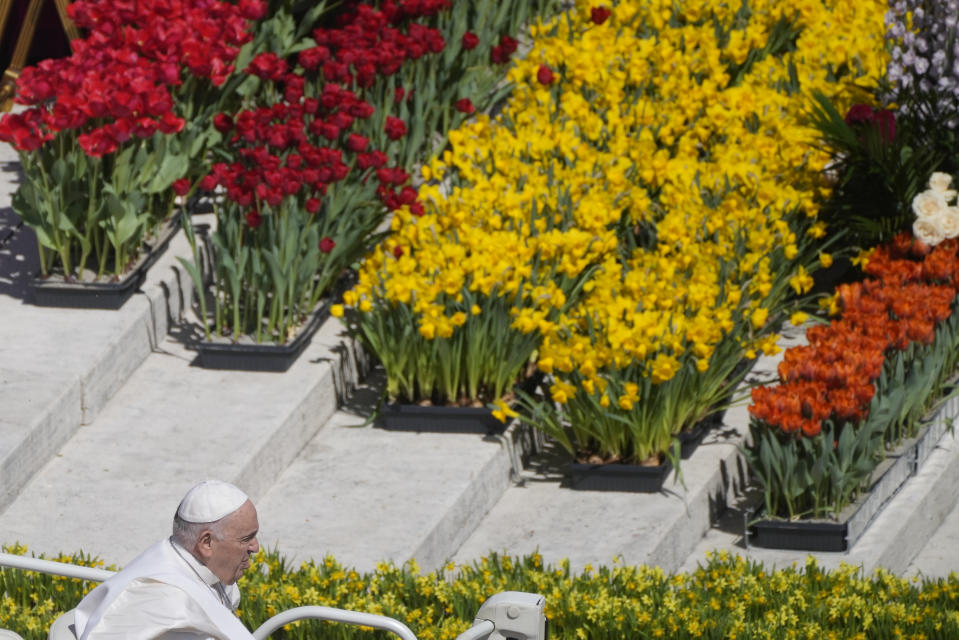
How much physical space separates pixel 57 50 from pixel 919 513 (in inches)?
214

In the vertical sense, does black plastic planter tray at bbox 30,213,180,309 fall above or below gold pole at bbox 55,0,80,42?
below

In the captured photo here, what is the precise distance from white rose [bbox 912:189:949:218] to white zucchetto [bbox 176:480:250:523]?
15.7 feet

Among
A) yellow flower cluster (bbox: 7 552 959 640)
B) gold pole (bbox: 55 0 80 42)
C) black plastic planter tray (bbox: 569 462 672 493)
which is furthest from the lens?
gold pole (bbox: 55 0 80 42)

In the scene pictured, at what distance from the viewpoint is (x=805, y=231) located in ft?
26.7

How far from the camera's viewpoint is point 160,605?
132 inches

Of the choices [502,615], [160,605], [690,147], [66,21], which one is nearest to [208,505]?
[160,605]

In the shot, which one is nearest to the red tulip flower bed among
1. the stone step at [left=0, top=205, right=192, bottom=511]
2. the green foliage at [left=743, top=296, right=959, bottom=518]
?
the green foliage at [left=743, top=296, right=959, bottom=518]

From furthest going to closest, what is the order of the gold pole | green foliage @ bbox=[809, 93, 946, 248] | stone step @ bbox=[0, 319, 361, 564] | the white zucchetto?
1. the gold pole
2. green foliage @ bbox=[809, 93, 946, 248]
3. stone step @ bbox=[0, 319, 361, 564]
4. the white zucchetto

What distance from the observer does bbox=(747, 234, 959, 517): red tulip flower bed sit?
631 cm

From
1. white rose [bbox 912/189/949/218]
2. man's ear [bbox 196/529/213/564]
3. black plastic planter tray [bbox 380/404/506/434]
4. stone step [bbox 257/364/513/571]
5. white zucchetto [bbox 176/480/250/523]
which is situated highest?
white zucchetto [bbox 176/480/250/523]

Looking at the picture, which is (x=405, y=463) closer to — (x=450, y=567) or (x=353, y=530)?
(x=353, y=530)

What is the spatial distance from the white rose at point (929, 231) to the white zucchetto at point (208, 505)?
4756 mm

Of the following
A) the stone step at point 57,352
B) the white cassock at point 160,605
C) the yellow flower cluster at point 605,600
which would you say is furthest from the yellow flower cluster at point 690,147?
the white cassock at point 160,605

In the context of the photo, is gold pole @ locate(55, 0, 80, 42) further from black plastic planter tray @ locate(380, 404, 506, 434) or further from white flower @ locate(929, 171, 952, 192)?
white flower @ locate(929, 171, 952, 192)
